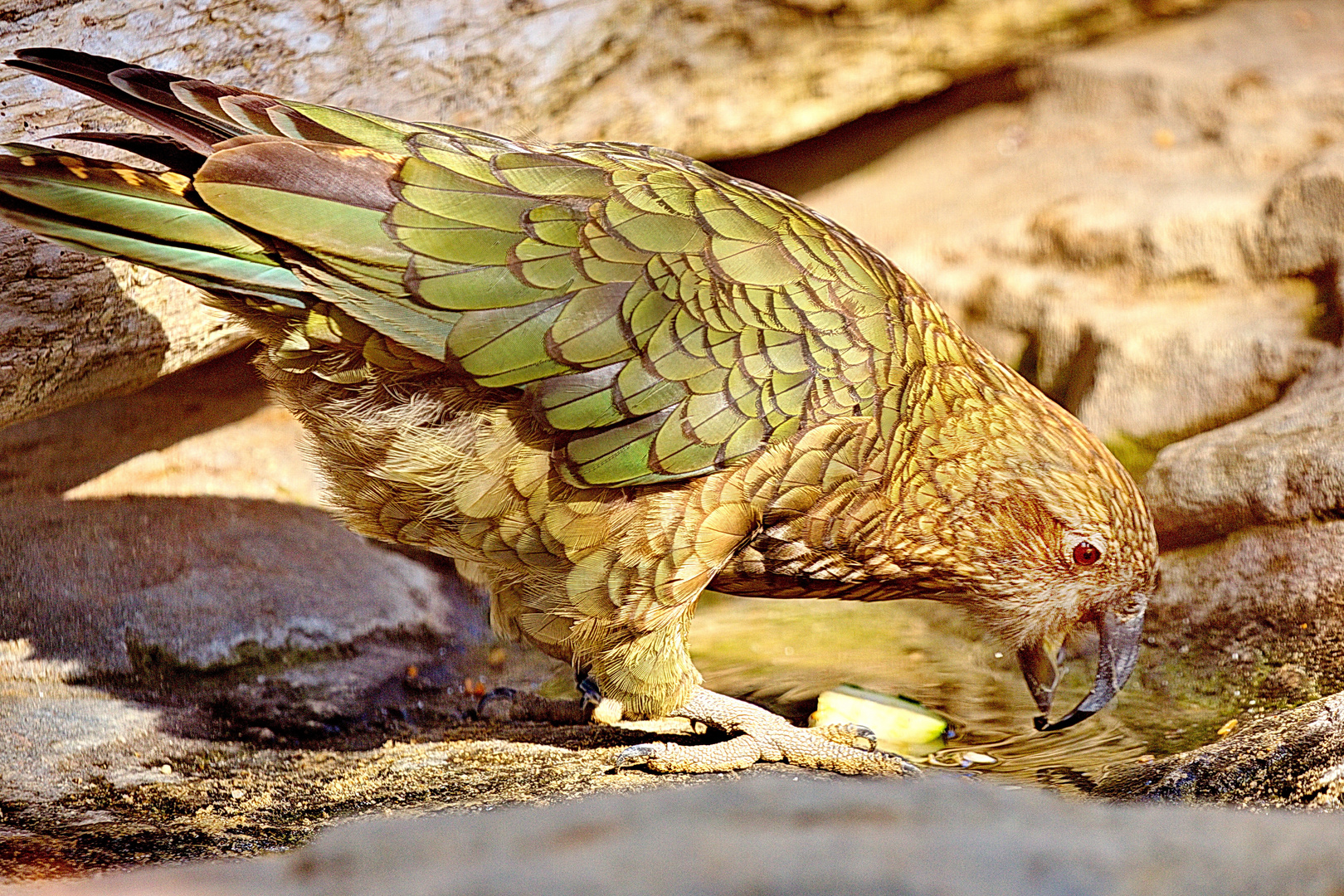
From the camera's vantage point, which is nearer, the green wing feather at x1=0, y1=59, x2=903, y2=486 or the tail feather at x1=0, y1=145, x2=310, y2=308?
the tail feather at x1=0, y1=145, x2=310, y2=308

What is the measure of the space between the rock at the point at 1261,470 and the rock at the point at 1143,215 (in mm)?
402

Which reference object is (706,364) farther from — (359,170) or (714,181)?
(359,170)

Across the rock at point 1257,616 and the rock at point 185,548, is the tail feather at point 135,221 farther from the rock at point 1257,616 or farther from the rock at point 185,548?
the rock at point 1257,616

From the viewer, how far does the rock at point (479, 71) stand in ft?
12.1

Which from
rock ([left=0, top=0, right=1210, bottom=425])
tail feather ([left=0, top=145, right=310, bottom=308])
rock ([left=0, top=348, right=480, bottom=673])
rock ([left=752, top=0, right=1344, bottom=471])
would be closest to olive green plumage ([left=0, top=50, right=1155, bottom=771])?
tail feather ([left=0, top=145, right=310, bottom=308])

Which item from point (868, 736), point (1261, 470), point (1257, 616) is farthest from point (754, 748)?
point (1261, 470)

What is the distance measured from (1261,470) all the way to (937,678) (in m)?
1.35

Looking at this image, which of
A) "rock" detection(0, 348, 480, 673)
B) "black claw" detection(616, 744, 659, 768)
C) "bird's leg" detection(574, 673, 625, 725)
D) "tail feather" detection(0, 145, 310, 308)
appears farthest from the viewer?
"rock" detection(0, 348, 480, 673)

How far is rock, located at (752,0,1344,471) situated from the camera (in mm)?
5207

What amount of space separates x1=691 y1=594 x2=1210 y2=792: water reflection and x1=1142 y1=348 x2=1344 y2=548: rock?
2.28 ft

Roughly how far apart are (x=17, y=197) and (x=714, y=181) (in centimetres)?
193

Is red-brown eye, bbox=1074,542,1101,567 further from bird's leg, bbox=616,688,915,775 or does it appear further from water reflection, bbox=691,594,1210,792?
bird's leg, bbox=616,688,915,775

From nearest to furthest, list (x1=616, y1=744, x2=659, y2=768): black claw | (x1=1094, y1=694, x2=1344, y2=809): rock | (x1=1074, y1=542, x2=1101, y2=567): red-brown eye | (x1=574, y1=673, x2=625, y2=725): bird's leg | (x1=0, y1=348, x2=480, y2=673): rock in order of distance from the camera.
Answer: (x1=1094, y1=694, x2=1344, y2=809): rock < (x1=616, y1=744, x2=659, y2=768): black claw < (x1=1074, y1=542, x2=1101, y2=567): red-brown eye < (x1=574, y1=673, x2=625, y2=725): bird's leg < (x1=0, y1=348, x2=480, y2=673): rock

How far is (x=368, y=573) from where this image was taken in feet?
16.2
